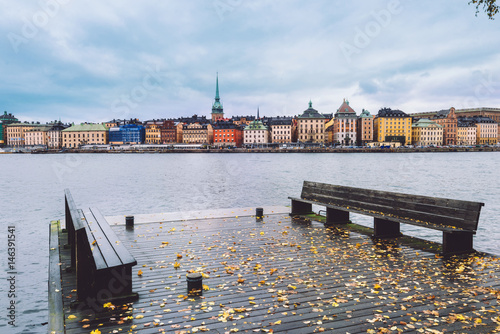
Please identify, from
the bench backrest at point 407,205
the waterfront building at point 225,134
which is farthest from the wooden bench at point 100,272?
the waterfront building at point 225,134

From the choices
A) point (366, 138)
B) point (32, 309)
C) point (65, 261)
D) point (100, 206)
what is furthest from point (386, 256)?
point (366, 138)

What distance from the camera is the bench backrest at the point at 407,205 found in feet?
26.4

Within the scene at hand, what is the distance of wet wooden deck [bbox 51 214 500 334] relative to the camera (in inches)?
203

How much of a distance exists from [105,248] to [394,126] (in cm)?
19037

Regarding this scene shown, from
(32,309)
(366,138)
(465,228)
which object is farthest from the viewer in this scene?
(366,138)

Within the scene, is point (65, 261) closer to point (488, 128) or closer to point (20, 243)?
point (20, 243)

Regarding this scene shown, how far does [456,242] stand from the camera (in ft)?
27.9

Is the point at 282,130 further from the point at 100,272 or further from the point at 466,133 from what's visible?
the point at 100,272

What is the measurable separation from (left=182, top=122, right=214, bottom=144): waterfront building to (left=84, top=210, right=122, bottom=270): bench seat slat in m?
190

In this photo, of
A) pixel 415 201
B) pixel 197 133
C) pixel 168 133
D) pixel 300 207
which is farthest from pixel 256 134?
pixel 415 201

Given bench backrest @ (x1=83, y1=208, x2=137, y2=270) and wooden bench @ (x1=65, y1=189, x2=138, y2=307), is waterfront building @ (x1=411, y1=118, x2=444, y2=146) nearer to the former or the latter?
bench backrest @ (x1=83, y1=208, x2=137, y2=270)

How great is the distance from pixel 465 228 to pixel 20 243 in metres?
16.2

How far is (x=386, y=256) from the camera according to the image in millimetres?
8359

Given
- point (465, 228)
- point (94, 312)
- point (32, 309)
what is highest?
point (465, 228)
